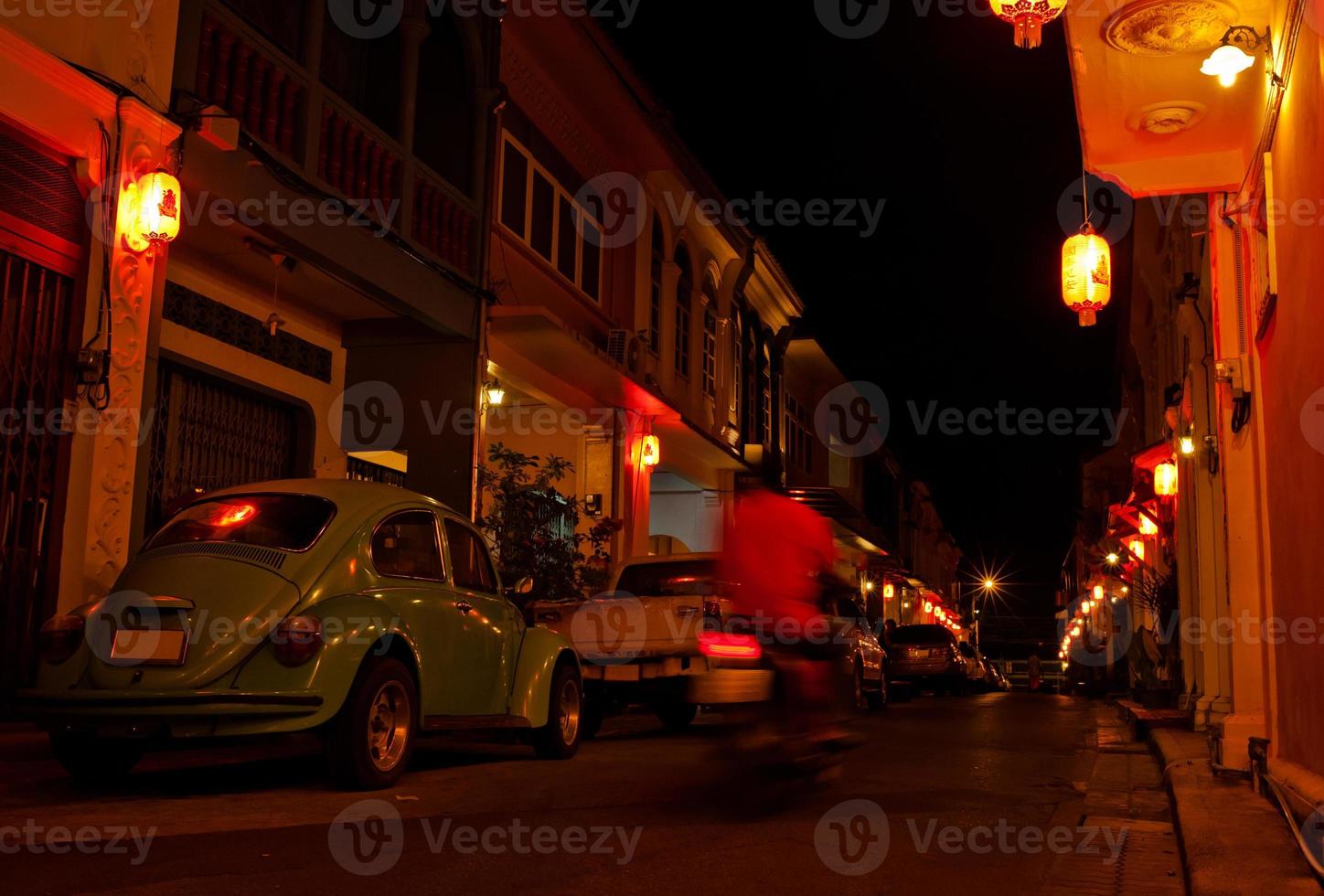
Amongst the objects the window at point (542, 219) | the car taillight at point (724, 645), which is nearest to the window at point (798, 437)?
the window at point (542, 219)

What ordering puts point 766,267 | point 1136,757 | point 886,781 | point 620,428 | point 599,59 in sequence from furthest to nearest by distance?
point 766,267 < point 620,428 < point 599,59 < point 1136,757 < point 886,781

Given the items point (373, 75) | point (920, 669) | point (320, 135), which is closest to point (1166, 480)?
point (920, 669)

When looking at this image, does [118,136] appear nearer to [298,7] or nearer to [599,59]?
[298,7]

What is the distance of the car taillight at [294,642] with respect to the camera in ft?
22.6

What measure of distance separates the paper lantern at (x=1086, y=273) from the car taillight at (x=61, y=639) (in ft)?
31.9

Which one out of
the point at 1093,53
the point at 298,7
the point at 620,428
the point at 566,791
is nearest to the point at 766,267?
the point at 620,428

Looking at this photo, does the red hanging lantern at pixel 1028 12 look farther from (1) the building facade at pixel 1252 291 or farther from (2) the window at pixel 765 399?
(2) the window at pixel 765 399

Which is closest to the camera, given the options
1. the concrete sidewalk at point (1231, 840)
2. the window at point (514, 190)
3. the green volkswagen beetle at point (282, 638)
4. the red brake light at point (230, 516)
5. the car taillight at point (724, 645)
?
the concrete sidewalk at point (1231, 840)

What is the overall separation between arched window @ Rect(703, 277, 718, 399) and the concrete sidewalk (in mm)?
16772

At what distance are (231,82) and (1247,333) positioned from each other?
Answer: 28.3 feet

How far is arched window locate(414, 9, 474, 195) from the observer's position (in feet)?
48.6

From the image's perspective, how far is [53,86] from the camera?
8.83 metres

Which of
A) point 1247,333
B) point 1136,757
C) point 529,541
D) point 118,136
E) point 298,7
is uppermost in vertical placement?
point 298,7

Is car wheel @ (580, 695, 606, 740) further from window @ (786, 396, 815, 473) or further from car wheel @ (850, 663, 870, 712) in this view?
window @ (786, 396, 815, 473)
